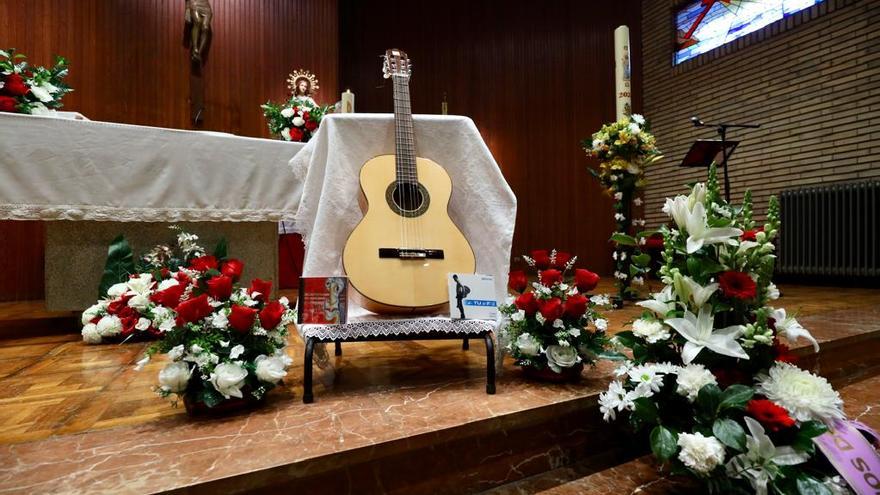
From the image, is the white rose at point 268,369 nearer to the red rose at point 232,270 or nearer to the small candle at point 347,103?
the red rose at point 232,270

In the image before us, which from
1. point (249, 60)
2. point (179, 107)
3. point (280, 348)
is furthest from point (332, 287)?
point (249, 60)

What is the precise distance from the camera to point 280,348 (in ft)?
4.63

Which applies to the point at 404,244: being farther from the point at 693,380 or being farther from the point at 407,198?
the point at 693,380

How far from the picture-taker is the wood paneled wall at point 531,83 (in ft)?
20.5

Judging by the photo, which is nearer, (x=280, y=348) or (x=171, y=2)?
(x=280, y=348)

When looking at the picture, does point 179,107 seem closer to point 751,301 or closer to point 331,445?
point 331,445

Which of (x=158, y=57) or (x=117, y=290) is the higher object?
(x=158, y=57)

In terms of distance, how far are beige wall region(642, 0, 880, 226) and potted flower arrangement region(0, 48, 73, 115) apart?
255 inches

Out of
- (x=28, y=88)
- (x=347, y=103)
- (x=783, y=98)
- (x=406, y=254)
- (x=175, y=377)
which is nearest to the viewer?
(x=175, y=377)

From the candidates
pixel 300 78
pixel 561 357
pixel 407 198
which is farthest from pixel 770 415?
pixel 300 78

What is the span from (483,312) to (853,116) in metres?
5.38

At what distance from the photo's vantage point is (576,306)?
1.51m

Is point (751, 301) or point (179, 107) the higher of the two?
point (179, 107)

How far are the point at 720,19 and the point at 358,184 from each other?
20.8ft
